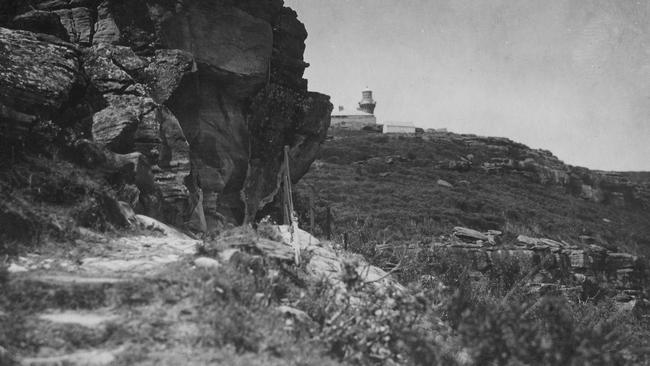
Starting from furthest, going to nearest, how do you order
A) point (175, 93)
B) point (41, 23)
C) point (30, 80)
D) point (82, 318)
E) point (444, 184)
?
point (444, 184) < point (175, 93) < point (41, 23) < point (30, 80) < point (82, 318)

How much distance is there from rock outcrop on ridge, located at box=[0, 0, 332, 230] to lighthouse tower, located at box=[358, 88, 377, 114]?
262 ft

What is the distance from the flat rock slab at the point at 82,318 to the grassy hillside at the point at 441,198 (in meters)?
15.0

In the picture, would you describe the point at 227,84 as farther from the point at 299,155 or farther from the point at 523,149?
the point at 523,149

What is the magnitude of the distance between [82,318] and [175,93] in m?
8.90

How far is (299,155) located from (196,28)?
5532 mm

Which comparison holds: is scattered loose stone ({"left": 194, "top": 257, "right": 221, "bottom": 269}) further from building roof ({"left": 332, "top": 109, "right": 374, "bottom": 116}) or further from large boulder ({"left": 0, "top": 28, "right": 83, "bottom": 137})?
building roof ({"left": 332, "top": 109, "right": 374, "bottom": 116})

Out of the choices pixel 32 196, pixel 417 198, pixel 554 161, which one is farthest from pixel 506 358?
pixel 554 161

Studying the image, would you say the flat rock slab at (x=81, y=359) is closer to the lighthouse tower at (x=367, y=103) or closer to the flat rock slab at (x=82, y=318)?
the flat rock slab at (x=82, y=318)

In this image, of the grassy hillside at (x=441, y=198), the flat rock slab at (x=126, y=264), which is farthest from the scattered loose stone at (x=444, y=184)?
the flat rock slab at (x=126, y=264)

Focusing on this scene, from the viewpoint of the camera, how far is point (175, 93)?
1352cm

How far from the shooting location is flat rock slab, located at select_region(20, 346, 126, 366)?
186 inches

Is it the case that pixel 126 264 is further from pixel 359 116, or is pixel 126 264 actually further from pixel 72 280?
pixel 359 116

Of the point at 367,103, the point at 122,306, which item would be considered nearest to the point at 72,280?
the point at 122,306

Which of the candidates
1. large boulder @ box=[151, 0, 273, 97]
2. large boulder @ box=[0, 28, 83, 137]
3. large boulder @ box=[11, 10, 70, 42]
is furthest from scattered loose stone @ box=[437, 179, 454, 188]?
large boulder @ box=[0, 28, 83, 137]
